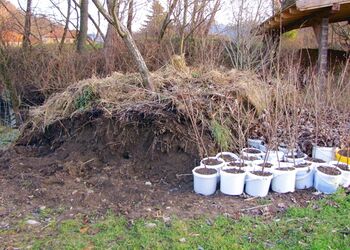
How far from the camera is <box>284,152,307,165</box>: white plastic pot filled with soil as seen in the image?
4.41 metres

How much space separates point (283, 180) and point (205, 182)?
875 mm

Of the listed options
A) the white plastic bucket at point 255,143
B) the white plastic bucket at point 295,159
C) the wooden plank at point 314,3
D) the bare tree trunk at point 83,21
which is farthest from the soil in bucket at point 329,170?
the bare tree trunk at point 83,21

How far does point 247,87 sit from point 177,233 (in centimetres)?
314

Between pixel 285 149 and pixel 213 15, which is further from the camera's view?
pixel 213 15

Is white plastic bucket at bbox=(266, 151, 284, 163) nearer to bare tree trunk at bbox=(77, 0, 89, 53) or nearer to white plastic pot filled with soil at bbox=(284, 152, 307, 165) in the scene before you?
white plastic pot filled with soil at bbox=(284, 152, 307, 165)

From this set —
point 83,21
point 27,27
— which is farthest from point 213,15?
point 27,27

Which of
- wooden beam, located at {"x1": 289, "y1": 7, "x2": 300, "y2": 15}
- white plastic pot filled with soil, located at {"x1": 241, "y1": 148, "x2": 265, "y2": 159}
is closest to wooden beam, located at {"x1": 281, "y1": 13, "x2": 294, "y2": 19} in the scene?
wooden beam, located at {"x1": 289, "y1": 7, "x2": 300, "y2": 15}

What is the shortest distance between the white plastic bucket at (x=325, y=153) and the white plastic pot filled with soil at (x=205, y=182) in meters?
1.70

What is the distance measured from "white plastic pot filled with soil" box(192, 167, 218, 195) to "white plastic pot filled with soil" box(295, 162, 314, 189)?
97cm

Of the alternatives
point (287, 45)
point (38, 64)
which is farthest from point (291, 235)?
point (287, 45)

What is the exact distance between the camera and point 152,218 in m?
3.42

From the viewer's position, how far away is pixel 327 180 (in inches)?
156

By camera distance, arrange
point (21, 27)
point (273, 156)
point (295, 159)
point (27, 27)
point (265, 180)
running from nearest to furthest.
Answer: point (265, 180) → point (295, 159) → point (273, 156) → point (27, 27) → point (21, 27)

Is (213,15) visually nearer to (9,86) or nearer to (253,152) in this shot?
(9,86)
